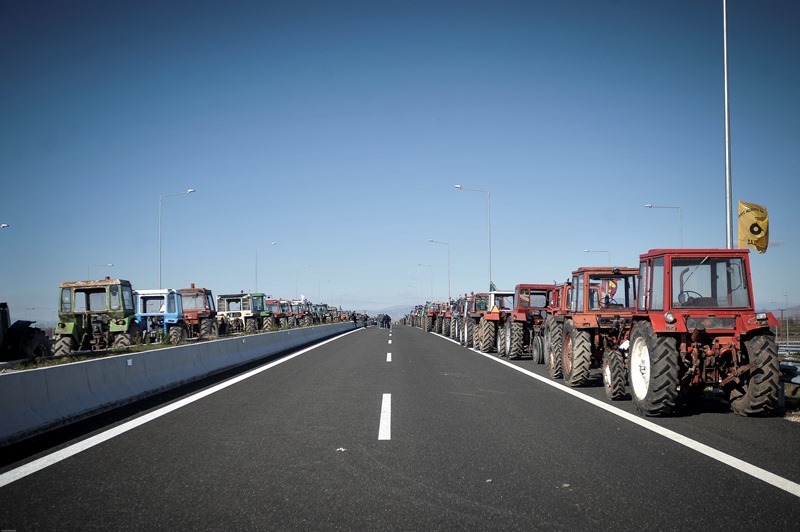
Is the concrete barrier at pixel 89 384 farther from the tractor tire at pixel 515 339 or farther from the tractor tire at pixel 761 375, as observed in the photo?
the tractor tire at pixel 761 375

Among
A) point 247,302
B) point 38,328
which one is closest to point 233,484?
point 38,328

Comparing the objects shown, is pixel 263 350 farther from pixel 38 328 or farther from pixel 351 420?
pixel 351 420

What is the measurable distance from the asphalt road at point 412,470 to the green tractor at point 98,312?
1089cm

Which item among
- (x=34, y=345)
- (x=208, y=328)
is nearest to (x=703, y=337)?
(x=34, y=345)

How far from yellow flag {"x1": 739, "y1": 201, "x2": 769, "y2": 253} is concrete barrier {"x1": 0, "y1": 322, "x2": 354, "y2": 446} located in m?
11.2

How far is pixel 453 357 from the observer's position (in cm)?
1934

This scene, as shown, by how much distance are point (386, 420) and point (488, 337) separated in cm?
1384

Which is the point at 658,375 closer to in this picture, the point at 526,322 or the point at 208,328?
the point at 526,322

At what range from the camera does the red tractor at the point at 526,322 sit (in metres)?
17.9

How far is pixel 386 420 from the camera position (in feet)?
26.8

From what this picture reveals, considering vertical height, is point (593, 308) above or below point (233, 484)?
above

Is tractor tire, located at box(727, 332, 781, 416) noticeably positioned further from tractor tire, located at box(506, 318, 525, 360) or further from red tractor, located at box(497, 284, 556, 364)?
tractor tire, located at box(506, 318, 525, 360)

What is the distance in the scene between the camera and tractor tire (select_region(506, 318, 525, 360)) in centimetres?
1838

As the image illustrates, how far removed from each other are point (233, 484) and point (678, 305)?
6532mm
